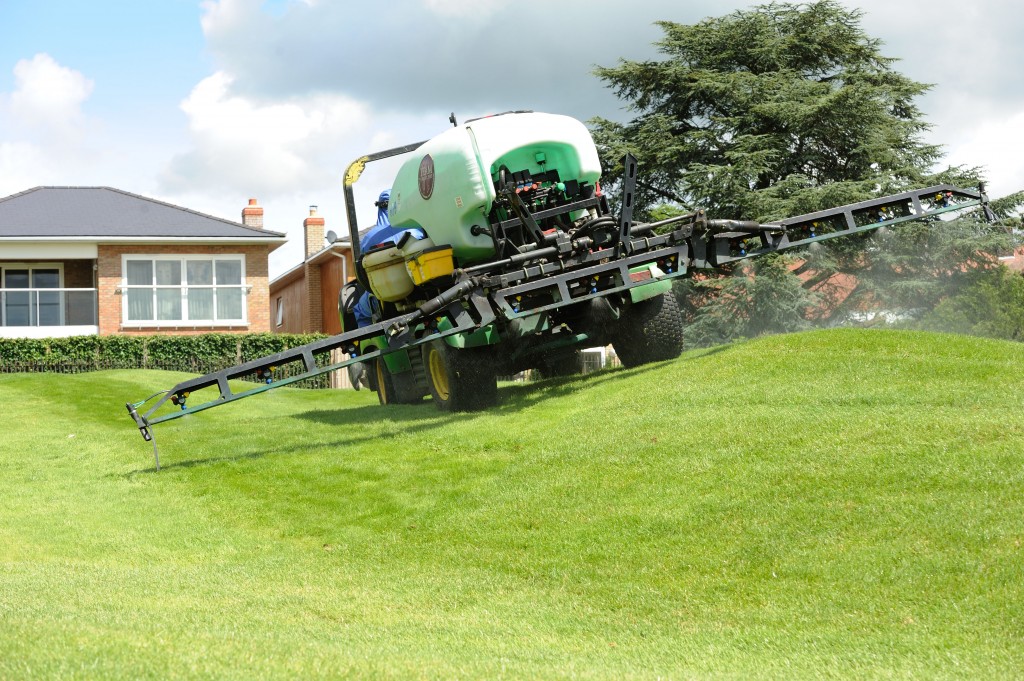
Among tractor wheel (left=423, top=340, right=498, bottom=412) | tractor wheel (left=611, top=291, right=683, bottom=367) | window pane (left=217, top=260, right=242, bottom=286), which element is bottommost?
tractor wheel (left=423, top=340, right=498, bottom=412)

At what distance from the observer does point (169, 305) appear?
32562 mm

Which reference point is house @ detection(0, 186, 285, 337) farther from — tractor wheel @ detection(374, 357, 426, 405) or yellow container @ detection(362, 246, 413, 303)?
yellow container @ detection(362, 246, 413, 303)

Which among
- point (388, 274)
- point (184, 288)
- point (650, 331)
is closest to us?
point (388, 274)

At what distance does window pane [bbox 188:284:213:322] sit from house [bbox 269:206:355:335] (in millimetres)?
4143

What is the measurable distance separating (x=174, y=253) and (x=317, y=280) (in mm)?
7564

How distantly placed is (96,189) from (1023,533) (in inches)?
1359

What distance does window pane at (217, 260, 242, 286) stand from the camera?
109 ft

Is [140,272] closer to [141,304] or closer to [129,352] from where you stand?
[141,304]

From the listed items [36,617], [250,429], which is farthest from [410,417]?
[36,617]

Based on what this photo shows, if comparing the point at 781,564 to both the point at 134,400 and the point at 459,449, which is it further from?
the point at 134,400

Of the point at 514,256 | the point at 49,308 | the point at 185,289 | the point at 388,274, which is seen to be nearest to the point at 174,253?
the point at 185,289

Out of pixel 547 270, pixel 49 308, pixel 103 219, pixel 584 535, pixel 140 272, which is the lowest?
pixel 584 535

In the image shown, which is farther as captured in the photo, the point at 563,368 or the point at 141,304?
the point at 141,304

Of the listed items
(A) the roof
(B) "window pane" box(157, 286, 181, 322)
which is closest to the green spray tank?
(A) the roof
